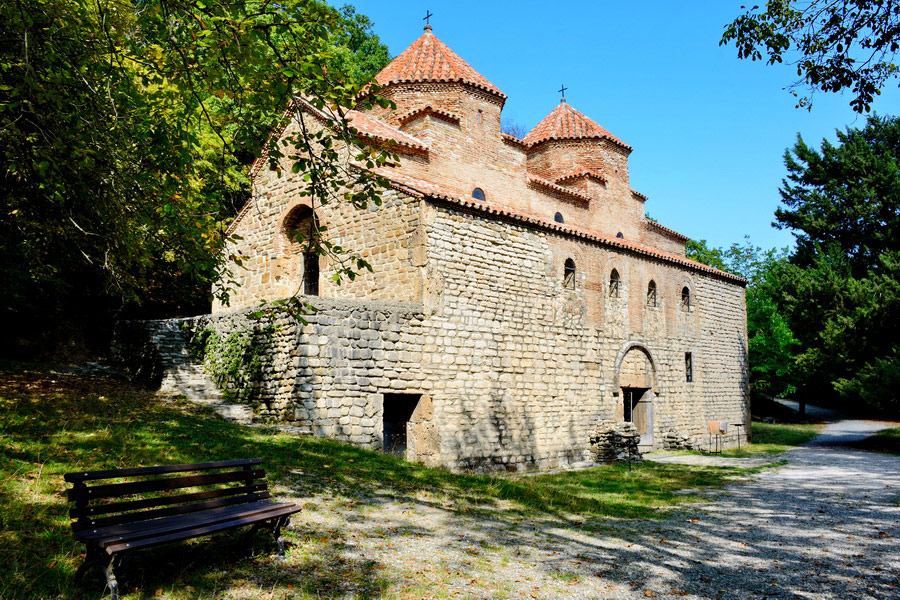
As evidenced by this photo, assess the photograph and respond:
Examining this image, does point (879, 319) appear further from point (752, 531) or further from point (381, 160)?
point (381, 160)

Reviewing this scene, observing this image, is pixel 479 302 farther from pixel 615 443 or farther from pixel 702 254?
pixel 702 254

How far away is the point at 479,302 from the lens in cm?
1320

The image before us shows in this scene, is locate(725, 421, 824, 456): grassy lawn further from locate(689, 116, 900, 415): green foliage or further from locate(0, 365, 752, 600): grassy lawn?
locate(0, 365, 752, 600): grassy lawn

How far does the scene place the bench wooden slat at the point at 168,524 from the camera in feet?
12.6

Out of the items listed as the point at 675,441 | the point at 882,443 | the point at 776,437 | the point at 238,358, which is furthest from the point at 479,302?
the point at 776,437

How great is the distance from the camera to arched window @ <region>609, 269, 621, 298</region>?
17.0m

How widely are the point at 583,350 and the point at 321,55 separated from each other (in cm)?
1132

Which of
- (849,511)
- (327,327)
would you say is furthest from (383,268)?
(849,511)

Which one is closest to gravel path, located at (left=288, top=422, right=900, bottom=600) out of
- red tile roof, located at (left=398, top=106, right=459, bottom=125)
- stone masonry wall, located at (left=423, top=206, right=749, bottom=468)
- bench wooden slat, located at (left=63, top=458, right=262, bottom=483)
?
bench wooden slat, located at (left=63, top=458, right=262, bottom=483)

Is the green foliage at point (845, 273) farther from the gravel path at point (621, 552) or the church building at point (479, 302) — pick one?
the gravel path at point (621, 552)

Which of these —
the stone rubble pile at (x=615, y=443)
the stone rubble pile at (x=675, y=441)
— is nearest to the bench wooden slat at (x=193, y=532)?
the stone rubble pile at (x=615, y=443)

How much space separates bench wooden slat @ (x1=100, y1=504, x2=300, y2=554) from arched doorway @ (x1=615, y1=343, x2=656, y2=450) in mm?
13775

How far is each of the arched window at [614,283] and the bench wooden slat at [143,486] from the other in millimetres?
13267

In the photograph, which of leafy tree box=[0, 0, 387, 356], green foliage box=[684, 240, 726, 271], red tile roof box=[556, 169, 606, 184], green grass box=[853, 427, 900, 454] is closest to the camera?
leafy tree box=[0, 0, 387, 356]
